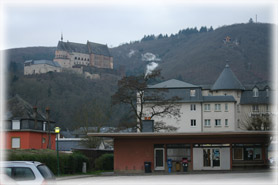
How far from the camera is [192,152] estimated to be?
33.0 metres

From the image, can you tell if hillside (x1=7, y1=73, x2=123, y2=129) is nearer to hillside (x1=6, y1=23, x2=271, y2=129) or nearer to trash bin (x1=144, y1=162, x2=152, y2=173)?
hillside (x1=6, y1=23, x2=271, y2=129)

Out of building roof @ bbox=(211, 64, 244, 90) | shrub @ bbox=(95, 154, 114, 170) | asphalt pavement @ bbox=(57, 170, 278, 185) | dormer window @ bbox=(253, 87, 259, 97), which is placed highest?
building roof @ bbox=(211, 64, 244, 90)

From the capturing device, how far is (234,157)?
33156 millimetres

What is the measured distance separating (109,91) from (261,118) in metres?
88.8

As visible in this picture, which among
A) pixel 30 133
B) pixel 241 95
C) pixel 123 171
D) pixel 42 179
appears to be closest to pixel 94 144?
pixel 30 133

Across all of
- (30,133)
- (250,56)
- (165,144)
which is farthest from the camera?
(250,56)

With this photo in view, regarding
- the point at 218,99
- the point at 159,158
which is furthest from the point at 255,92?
the point at 159,158

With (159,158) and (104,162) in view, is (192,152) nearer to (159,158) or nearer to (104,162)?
(159,158)

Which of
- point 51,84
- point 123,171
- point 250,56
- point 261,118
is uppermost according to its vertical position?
point 250,56

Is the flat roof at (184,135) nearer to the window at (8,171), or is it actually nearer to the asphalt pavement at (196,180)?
the asphalt pavement at (196,180)

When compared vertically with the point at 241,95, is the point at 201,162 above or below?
below

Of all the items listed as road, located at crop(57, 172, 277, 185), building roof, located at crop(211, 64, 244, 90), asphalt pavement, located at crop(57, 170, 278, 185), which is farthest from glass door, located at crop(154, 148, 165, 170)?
building roof, located at crop(211, 64, 244, 90)

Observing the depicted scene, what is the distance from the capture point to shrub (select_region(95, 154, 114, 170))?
41559 mm

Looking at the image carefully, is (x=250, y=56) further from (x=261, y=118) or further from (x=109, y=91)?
(x=261, y=118)
